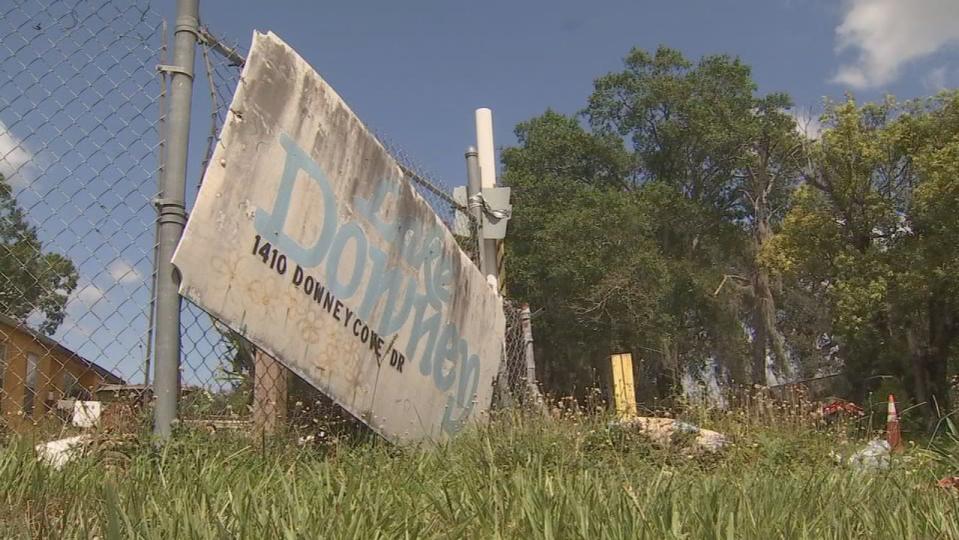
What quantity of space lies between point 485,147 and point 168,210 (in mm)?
3303

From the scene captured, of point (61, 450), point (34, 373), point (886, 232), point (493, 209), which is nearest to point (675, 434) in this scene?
point (493, 209)

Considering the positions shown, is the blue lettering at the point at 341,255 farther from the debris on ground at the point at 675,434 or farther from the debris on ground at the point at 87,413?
the debris on ground at the point at 675,434

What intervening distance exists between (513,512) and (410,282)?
180 centimetres

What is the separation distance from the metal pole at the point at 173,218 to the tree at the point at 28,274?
307 mm

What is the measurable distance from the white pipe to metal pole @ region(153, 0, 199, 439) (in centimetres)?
297

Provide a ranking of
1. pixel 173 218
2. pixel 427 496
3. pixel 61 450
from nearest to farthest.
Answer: pixel 427 496
pixel 61 450
pixel 173 218

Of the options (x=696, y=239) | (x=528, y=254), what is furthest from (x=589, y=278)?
(x=696, y=239)

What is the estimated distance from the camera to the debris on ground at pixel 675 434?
4.65 m

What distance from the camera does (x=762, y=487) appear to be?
272cm

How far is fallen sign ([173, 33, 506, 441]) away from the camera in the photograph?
2680 millimetres

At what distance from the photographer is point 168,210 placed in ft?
9.40

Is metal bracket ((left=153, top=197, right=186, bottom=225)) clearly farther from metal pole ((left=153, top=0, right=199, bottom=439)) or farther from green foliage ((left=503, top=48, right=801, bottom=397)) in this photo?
green foliage ((left=503, top=48, right=801, bottom=397))

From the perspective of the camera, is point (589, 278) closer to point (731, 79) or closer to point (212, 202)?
point (731, 79)

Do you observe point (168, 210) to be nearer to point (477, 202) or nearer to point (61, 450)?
point (61, 450)
